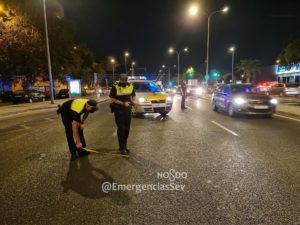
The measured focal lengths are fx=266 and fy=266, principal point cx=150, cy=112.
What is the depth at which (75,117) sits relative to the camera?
5816 millimetres

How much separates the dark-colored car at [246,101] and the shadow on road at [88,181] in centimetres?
887

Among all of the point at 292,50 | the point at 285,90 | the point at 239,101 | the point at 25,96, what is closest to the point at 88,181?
the point at 239,101

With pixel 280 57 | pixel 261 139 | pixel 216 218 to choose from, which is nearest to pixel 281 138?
pixel 261 139

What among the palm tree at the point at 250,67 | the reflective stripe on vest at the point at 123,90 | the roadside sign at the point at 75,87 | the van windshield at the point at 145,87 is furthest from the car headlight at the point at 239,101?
the palm tree at the point at 250,67

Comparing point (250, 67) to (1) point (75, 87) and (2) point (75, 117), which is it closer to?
(1) point (75, 87)

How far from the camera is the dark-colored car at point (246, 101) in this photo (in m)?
12.3

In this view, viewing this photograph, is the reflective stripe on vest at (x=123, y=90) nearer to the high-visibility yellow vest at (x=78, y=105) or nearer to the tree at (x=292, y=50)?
the high-visibility yellow vest at (x=78, y=105)

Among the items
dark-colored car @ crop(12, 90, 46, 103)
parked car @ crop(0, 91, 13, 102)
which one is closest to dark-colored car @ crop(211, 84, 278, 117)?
dark-colored car @ crop(12, 90, 46, 103)

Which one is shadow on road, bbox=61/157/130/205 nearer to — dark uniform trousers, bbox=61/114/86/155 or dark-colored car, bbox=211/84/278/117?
dark uniform trousers, bbox=61/114/86/155

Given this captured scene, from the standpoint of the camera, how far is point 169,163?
550 cm

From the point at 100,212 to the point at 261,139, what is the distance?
5848 millimetres

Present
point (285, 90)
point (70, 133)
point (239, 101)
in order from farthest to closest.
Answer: point (285, 90)
point (239, 101)
point (70, 133)

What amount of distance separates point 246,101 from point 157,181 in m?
9.08

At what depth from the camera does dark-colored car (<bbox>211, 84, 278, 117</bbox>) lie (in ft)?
40.4
